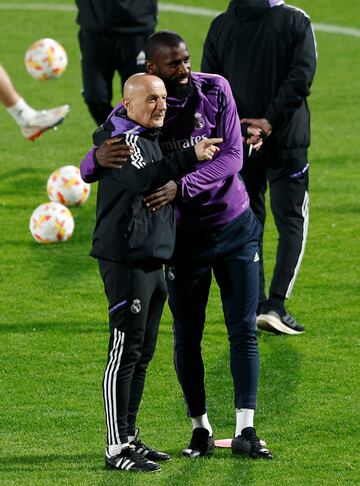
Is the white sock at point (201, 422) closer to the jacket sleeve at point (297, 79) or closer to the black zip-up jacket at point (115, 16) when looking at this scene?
the jacket sleeve at point (297, 79)

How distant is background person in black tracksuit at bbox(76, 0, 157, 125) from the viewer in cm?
1304

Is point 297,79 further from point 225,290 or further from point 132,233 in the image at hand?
point 132,233

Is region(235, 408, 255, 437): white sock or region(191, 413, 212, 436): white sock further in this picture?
region(191, 413, 212, 436): white sock

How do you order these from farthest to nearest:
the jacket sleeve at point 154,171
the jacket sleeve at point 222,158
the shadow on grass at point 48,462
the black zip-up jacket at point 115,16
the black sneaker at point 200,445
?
the black zip-up jacket at point 115,16 → the black sneaker at point 200,445 → the shadow on grass at point 48,462 → the jacket sleeve at point 222,158 → the jacket sleeve at point 154,171

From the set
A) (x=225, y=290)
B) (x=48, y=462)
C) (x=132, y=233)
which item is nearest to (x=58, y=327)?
(x=48, y=462)

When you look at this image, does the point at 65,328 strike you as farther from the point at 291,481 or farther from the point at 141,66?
the point at 141,66

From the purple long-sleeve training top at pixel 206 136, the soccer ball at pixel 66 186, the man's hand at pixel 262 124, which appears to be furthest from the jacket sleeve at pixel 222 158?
the soccer ball at pixel 66 186

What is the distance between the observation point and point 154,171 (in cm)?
625

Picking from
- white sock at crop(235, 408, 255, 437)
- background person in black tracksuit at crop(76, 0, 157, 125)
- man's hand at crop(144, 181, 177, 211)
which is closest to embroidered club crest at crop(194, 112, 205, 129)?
man's hand at crop(144, 181, 177, 211)

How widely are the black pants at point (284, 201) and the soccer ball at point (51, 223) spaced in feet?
8.24

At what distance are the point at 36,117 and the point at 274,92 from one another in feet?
5.13

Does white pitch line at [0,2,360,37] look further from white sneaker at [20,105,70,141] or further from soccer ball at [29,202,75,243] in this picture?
white sneaker at [20,105,70,141]

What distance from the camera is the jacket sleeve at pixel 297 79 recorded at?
8656 millimetres

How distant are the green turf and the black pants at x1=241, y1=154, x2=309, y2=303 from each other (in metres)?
0.39
